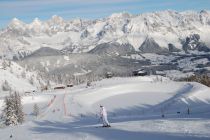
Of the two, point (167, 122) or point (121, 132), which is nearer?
point (121, 132)

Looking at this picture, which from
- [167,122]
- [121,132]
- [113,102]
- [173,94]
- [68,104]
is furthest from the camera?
[173,94]

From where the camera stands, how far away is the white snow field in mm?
33531

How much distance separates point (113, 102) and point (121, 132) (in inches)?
3877

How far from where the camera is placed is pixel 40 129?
45344 mm

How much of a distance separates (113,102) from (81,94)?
1671 centimetres

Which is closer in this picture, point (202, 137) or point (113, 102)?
point (202, 137)

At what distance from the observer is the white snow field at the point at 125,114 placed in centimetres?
3353

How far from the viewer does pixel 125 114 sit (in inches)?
3706

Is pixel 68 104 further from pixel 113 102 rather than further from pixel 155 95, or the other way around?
pixel 155 95

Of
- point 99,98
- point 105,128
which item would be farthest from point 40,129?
point 99,98

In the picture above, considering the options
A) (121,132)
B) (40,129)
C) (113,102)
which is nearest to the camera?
(121,132)

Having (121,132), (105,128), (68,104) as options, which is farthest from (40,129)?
(68,104)

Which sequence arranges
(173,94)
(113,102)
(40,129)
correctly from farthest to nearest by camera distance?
(173,94), (113,102), (40,129)

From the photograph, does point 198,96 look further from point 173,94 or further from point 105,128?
point 105,128
